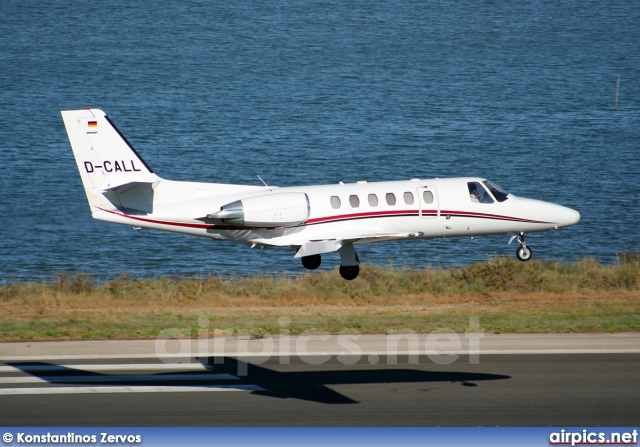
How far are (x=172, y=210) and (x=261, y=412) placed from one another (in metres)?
12.7

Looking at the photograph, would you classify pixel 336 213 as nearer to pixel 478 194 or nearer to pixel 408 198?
pixel 408 198

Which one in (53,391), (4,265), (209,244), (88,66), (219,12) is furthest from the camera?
(219,12)

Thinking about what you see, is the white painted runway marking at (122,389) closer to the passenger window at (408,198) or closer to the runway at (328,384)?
the runway at (328,384)

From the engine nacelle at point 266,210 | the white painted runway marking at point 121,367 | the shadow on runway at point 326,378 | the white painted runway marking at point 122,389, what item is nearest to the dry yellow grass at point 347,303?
the engine nacelle at point 266,210

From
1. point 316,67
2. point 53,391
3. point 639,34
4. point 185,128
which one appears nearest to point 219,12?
point 316,67

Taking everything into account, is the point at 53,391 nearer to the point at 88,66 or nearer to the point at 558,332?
the point at 558,332

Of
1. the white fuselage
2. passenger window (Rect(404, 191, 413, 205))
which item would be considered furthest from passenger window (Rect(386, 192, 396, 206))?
passenger window (Rect(404, 191, 413, 205))

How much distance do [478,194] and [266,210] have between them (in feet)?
22.0

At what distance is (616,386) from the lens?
1992cm

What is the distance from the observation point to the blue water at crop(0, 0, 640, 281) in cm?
5456

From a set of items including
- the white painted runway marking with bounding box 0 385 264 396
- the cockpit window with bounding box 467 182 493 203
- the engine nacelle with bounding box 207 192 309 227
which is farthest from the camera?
the cockpit window with bounding box 467 182 493 203

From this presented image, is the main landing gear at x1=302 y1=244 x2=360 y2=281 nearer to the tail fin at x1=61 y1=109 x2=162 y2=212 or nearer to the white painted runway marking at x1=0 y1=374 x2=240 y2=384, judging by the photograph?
the tail fin at x1=61 y1=109 x2=162 y2=212

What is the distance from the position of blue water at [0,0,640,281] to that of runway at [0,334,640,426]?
38.5 ft

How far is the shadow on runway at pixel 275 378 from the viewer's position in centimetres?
1988
